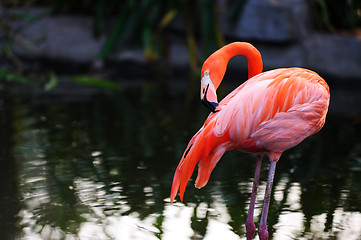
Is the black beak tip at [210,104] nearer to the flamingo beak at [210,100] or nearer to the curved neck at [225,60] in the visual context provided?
the flamingo beak at [210,100]

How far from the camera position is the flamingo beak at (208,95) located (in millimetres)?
2080

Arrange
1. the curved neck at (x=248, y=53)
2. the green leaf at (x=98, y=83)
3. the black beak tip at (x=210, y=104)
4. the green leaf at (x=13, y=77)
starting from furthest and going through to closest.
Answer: the green leaf at (x=13, y=77)
the green leaf at (x=98, y=83)
the curved neck at (x=248, y=53)
the black beak tip at (x=210, y=104)

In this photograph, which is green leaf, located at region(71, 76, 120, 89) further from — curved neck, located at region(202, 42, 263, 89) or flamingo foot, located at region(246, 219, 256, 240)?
flamingo foot, located at region(246, 219, 256, 240)

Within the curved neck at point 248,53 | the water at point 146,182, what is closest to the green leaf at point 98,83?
the water at point 146,182

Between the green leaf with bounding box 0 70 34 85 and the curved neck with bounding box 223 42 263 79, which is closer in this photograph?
the curved neck with bounding box 223 42 263 79

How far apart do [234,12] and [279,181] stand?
12.5 ft

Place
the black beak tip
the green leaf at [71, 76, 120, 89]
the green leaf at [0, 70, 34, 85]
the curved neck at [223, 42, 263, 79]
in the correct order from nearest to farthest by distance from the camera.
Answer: the black beak tip, the curved neck at [223, 42, 263, 79], the green leaf at [71, 76, 120, 89], the green leaf at [0, 70, 34, 85]

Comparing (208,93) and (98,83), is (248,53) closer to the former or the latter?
(208,93)

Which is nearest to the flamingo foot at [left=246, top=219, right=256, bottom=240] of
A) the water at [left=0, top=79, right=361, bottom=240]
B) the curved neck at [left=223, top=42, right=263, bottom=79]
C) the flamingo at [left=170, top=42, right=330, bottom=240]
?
the flamingo at [left=170, top=42, right=330, bottom=240]

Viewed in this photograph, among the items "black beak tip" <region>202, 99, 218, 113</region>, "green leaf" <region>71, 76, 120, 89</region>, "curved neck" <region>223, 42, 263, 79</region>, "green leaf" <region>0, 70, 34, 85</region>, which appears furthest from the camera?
"green leaf" <region>0, 70, 34, 85</region>

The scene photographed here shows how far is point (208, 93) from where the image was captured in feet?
6.89

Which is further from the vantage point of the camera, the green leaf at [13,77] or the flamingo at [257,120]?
the green leaf at [13,77]

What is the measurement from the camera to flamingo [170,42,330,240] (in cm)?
209

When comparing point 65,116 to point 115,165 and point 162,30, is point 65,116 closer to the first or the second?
point 115,165
